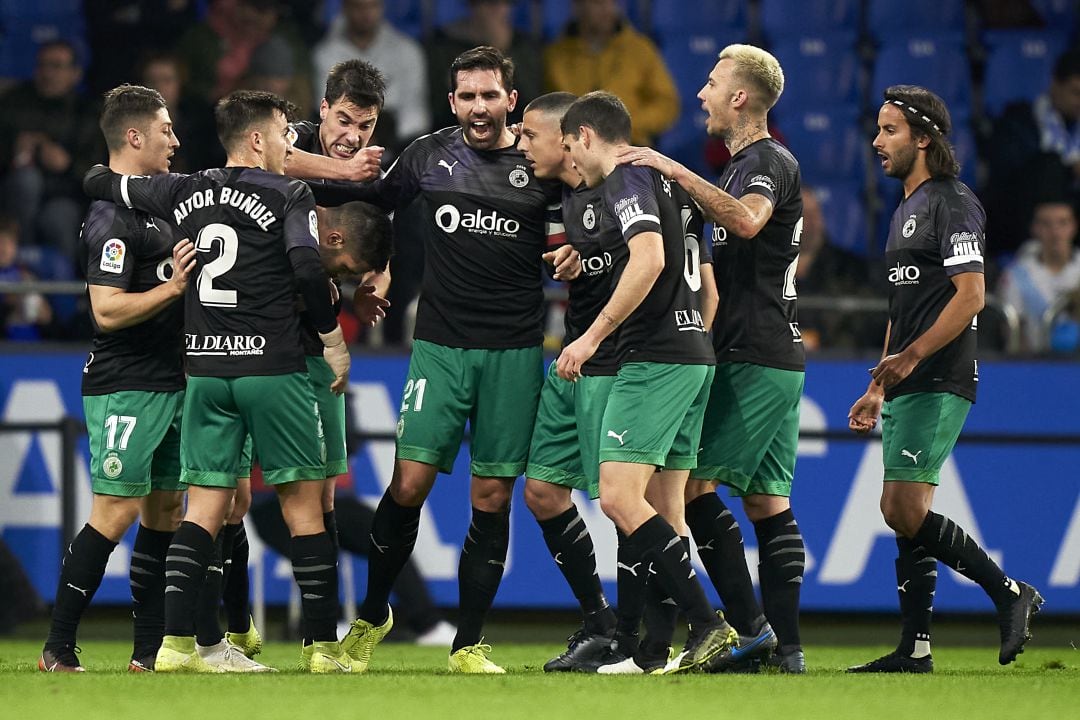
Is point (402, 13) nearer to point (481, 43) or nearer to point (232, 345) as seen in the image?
point (481, 43)

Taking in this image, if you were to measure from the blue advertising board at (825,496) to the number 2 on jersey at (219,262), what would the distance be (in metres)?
3.60

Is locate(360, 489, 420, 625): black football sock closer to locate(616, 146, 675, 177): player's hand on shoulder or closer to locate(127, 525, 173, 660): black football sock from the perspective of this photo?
locate(127, 525, 173, 660): black football sock

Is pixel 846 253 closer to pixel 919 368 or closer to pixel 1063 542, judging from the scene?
pixel 1063 542

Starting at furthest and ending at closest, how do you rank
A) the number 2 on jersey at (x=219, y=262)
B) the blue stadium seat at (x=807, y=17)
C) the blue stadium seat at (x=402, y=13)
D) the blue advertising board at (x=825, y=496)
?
1. the blue stadium seat at (x=807, y=17)
2. the blue stadium seat at (x=402, y=13)
3. the blue advertising board at (x=825, y=496)
4. the number 2 on jersey at (x=219, y=262)

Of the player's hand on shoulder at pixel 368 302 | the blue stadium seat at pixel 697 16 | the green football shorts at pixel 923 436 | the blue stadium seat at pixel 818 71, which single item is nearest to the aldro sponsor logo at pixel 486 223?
the player's hand on shoulder at pixel 368 302

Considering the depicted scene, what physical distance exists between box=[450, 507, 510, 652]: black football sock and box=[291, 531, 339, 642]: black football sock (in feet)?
1.88

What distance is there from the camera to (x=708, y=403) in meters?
6.95

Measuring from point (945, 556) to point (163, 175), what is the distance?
3619 millimetres

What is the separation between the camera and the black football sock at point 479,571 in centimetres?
691

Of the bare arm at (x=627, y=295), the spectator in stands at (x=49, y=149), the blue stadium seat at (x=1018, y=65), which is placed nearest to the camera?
the bare arm at (x=627, y=295)

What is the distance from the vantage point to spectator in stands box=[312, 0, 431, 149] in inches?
489

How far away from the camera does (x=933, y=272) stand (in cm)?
707

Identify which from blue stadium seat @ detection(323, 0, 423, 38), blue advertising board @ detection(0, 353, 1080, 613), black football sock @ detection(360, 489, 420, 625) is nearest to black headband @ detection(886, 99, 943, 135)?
black football sock @ detection(360, 489, 420, 625)

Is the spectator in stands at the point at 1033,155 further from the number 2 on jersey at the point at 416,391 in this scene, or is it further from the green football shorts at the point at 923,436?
the number 2 on jersey at the point at 416,391
